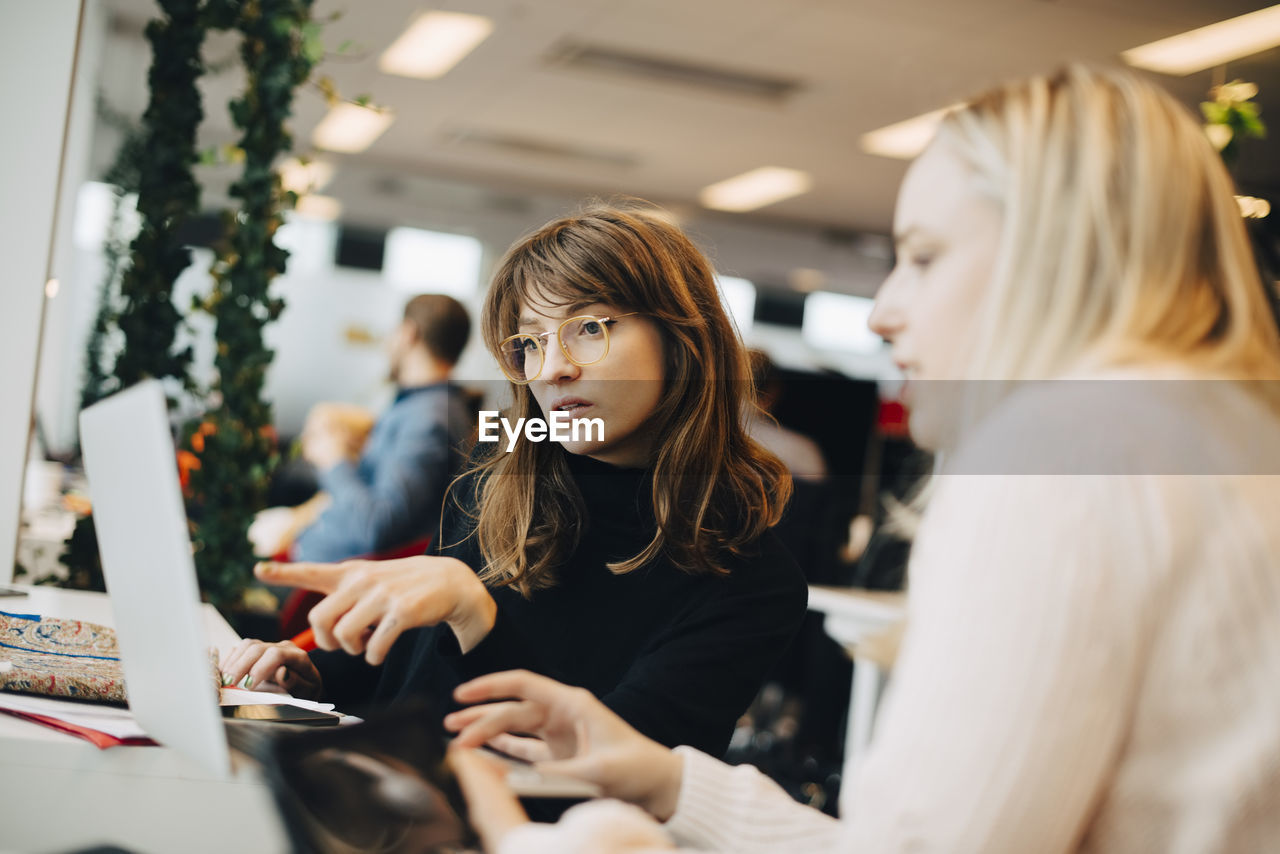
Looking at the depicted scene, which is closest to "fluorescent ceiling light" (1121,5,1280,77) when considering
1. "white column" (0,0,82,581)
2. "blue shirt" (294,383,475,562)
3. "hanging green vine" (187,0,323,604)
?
"blue shirt" (294,383,475,562)

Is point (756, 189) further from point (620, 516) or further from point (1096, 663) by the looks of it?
point (1096, 663)

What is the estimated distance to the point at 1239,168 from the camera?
2797 millimetres

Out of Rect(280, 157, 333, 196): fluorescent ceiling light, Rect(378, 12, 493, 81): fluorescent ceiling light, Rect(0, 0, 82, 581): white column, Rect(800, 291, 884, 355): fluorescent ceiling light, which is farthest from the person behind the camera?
Rect(800, 291, 884, 355): fluorescent ceiling light

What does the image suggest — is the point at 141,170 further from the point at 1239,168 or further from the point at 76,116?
the point at 1239,168

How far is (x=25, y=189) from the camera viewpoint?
1988mm

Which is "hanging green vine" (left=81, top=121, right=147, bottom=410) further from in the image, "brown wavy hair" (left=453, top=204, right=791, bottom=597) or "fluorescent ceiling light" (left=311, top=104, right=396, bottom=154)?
"fluorescent ceiling light" (left=311, top=104, right=396, bottom=154)

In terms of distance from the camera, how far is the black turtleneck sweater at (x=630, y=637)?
4.08 feet

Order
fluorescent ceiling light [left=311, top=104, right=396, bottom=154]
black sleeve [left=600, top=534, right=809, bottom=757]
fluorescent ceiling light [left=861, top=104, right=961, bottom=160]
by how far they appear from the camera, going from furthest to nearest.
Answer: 1. fluorescent ceiling light [left=311, top=104, right=396, bottom=154]
2. fluorescent ceiling light [left=861, top=104, right=961, bottom=160]
3. black sleeve [left=600, top=534, right=809, bottom=757]

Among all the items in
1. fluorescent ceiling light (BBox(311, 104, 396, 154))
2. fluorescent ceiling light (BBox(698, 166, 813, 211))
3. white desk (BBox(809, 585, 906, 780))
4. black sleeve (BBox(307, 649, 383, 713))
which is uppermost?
fluorescent ceiling light (BBox(311, 104, 396, 154))

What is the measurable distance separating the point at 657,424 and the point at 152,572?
72 cm

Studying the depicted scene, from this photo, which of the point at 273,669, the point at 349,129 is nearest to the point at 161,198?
the point at 273,669

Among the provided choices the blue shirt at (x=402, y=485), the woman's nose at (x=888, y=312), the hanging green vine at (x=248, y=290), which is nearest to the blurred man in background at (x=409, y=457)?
the blue shirt at (x=402, y=485)

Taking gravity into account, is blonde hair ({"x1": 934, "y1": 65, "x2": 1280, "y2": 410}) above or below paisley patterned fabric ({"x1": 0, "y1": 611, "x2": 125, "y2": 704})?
above

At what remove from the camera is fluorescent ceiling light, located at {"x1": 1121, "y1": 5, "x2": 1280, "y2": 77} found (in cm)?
423
